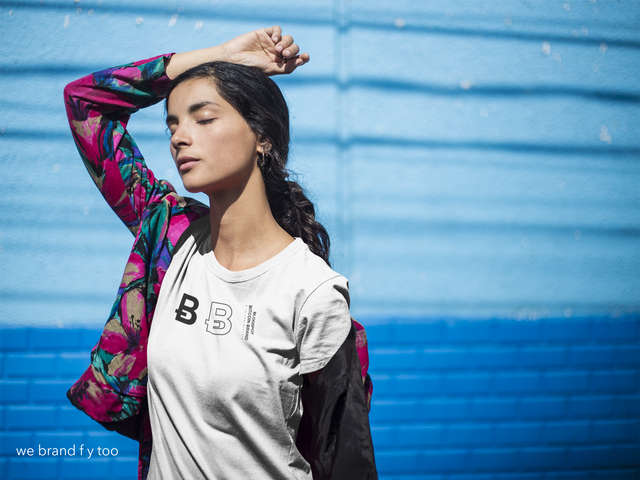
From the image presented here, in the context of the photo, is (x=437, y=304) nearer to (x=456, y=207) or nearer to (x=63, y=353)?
(x=456, y=207)

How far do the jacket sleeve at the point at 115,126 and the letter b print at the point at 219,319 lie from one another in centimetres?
38

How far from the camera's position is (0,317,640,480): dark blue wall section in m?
2.08

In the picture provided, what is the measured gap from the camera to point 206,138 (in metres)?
0.95

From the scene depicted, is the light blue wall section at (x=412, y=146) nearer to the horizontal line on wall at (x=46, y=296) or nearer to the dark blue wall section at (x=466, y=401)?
the horizontal line on wall at (x=46, y=296)

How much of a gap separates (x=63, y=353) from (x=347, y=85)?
2016 millimetres

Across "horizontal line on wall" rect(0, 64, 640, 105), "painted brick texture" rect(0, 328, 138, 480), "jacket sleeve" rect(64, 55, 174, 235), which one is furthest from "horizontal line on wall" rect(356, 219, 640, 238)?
"painted brick texture" rect(0, 328, 138, 480)

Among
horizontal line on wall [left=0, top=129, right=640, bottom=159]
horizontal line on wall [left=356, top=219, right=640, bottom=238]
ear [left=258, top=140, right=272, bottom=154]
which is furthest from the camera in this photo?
horizontal line on wall [left=356, top=219, right=640, bottom=238]

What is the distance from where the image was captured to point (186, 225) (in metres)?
1.15

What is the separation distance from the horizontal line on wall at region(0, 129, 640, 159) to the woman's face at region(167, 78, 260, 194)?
127 cm

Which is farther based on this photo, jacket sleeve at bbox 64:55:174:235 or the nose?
jacket sleeve at bbox 64:55:174:235

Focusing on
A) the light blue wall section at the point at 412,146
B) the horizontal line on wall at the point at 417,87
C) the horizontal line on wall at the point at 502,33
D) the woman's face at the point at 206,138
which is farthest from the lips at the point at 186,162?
the horizontal line on wall at the point at 502,33

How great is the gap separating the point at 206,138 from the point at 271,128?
183 millimetres

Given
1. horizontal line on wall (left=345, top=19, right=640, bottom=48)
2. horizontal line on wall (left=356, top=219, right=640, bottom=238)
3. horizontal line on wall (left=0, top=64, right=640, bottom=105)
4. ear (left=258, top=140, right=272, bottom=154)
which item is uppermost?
horizontal line on wall (left=345, top=19, right=640, bottom=48)

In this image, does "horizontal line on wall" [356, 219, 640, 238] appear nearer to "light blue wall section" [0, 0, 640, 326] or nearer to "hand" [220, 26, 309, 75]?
"light blue wall section" [0, 0, 640, 326]
